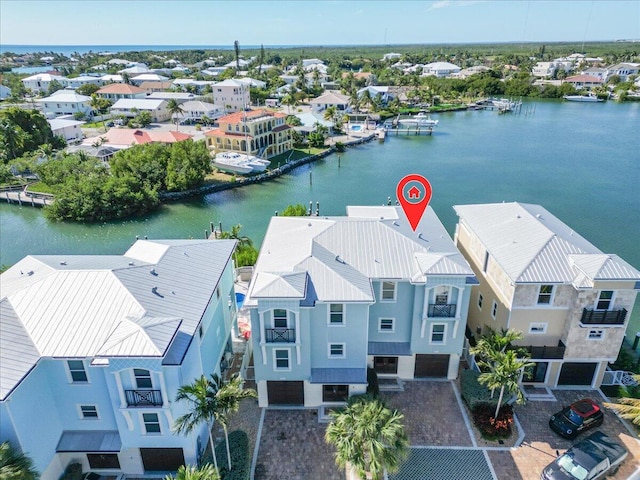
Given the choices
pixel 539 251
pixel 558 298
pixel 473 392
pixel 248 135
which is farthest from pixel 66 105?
pixel 558 298

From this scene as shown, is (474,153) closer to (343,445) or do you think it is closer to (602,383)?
(602,383)

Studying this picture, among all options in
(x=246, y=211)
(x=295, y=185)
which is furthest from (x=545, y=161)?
(x=246, y=211)

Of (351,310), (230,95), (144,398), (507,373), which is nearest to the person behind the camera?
(144,398)

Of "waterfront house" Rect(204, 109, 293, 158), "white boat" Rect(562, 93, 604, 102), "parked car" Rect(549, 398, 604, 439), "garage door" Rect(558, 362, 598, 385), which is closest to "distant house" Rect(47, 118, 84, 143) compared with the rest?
"waterfront house" Rect(204, 109, 293, 158)

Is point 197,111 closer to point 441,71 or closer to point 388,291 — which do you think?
point 388,291

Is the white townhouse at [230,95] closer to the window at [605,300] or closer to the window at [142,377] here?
the window at [605,300]

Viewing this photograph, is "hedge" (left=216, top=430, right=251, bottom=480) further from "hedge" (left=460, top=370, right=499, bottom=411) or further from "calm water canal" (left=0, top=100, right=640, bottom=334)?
"calm water canal" (left=0, top=100, right=640, bottom=334)
